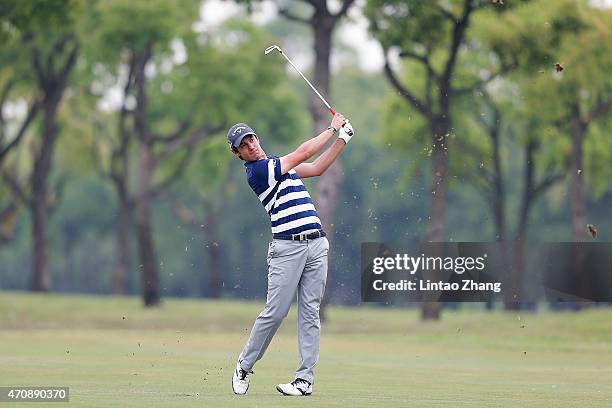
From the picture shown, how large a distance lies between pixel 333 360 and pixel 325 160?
26.5 feet

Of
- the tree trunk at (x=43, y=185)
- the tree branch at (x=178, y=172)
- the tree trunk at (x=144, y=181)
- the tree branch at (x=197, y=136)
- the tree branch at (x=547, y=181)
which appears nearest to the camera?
the tree trunk at (x=144, y=181)

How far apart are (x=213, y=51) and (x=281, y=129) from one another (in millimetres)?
5597

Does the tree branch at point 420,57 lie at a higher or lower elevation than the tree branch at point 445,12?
lower

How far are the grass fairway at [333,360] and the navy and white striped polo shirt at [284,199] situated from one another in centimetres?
161

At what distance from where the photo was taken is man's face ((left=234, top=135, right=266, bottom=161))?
14.4m

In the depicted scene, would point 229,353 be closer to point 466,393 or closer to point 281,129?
point 466,393

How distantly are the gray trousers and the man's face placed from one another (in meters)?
0.83

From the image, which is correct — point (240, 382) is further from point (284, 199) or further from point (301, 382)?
point (284, 199)

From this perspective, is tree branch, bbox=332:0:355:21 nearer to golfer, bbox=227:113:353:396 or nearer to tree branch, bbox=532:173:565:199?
tree branch, bbox=532:173:565:199

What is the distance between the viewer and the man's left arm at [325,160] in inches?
564

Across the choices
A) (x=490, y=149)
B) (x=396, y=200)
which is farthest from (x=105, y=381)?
(x=396, y=200)

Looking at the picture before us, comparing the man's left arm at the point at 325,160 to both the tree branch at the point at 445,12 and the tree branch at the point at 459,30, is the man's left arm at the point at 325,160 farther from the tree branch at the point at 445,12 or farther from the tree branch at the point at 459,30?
the tree branch at the point at 445,12

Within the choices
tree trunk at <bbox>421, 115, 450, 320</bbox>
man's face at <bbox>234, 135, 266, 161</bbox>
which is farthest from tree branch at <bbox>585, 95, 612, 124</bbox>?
man's face at <bbox>234, 135, 266, 161</bbox>

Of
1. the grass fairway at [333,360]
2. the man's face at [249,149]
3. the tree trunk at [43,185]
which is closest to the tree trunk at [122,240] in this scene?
the tree trunk at [43,185]
